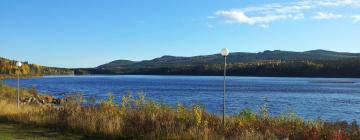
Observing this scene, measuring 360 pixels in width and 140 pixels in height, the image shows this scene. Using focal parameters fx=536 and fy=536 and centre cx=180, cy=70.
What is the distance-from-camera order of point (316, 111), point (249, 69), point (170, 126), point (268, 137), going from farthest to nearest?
point (249, 69)
point (316, 111)
point (170, 126)
point (268, 137)

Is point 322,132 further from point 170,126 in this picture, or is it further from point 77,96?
point 77,96

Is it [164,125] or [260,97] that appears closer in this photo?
[164,125]

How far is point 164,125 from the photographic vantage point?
15.4 meters

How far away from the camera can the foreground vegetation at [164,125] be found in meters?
14.2

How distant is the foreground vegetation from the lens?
1416cm

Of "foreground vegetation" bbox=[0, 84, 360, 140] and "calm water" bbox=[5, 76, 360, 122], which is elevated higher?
"foreground vegetation" bbox=[0, 84, 360, 140]

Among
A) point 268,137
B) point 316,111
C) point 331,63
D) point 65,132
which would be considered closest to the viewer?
point 268,137

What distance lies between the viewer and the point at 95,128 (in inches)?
647

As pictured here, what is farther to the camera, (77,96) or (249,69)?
(249,69)

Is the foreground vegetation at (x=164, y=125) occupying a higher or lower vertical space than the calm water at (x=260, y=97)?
higher

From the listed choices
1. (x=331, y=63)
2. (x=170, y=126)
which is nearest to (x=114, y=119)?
(x=170, y=126)

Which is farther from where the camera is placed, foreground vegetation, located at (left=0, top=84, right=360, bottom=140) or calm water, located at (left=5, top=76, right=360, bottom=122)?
calm water, located at (left=5, top=76, right=360, bottom=122)

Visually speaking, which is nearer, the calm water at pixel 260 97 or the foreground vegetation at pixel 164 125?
the foreground vegetation at pixel 164 125

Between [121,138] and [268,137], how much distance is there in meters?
4.20
